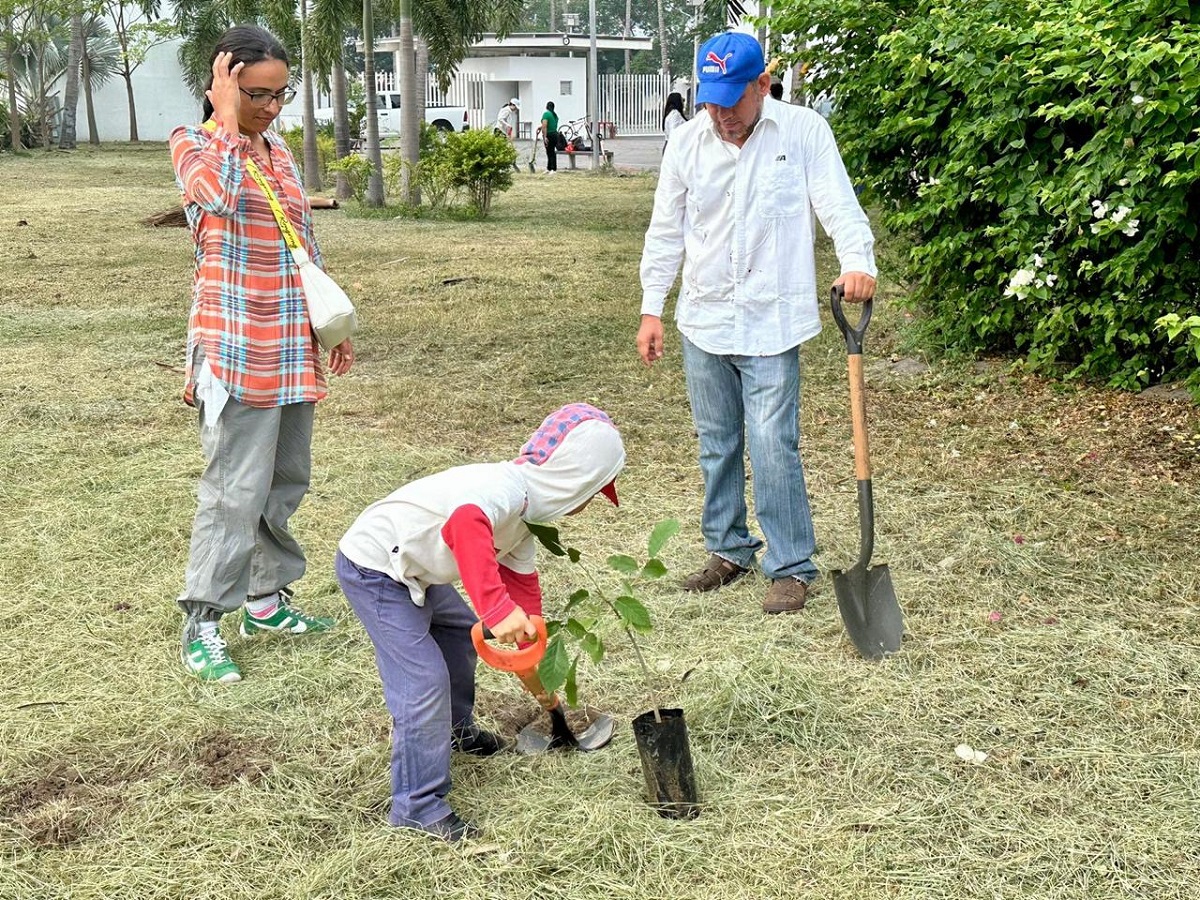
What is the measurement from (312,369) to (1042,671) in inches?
88.0

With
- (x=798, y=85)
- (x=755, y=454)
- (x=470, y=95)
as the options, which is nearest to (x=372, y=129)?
(x=798, y=85)

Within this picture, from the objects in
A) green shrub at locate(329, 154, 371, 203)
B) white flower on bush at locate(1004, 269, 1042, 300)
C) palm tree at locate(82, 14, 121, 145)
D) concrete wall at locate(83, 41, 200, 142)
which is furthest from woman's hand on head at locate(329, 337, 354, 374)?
concrete wall at locate(83, 41, 200, 142)

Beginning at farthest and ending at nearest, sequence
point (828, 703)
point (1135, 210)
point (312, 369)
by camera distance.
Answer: point (1135, 210), point (312, 369), point (828, 703)

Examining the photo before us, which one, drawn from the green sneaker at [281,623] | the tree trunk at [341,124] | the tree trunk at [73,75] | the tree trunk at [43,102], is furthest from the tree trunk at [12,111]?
the green sneaker at [281,623]

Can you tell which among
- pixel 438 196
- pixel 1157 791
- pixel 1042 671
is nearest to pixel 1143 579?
pixel 1042 671

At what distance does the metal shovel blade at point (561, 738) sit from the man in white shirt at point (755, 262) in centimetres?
97

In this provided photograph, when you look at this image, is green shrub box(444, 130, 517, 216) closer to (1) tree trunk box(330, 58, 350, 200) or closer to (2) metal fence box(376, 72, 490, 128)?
(1) tree trunk box(330, 58, 350, 200)

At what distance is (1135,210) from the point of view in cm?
530

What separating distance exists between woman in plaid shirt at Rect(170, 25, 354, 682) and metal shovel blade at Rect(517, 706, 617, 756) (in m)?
0.94

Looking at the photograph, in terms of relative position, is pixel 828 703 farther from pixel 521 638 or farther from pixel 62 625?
pixel 62 625

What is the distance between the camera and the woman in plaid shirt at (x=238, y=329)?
334cm

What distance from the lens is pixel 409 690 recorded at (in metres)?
2.70

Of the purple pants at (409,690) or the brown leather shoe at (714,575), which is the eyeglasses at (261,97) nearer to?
the purple pants at (409,690)

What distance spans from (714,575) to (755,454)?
19.0 inches
